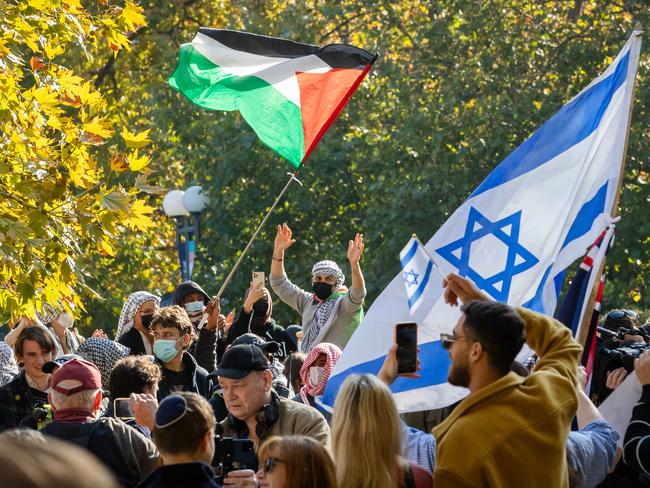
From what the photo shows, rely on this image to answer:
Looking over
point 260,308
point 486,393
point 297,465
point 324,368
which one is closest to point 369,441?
point 297,465

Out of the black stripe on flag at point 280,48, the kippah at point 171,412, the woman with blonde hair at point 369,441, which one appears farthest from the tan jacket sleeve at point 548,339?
the black stripe on flag at point 280,48

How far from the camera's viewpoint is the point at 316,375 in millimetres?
7078

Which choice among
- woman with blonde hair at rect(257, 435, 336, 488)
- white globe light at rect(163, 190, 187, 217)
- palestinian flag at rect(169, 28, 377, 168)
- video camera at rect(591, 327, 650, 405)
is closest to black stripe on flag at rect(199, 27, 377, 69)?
palestinian flag at rect(169, 28, 377, 168)

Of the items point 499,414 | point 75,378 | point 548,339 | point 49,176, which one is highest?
point 49,176

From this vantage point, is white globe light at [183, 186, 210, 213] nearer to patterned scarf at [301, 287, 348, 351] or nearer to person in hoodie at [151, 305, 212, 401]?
patterned scarf at [301, 287, 348, 351]

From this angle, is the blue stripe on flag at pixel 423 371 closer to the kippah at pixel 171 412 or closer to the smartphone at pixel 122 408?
the smartphone at pixel 122 408

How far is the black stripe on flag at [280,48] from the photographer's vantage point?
8641mm

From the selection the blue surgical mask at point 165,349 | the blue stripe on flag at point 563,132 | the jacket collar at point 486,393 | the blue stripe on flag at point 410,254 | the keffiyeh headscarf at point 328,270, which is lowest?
the blue surgical mask at point 165,349

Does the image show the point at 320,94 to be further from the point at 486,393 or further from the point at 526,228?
the point at 486,393

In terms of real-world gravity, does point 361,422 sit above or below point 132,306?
above

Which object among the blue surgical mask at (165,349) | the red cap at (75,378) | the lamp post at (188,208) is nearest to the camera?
the red cap at (75,378)

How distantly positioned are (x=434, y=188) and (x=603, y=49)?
3169 millimetres

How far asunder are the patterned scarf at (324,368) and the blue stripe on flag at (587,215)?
5.34 feet

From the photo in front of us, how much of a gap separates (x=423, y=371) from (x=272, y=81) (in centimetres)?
363
